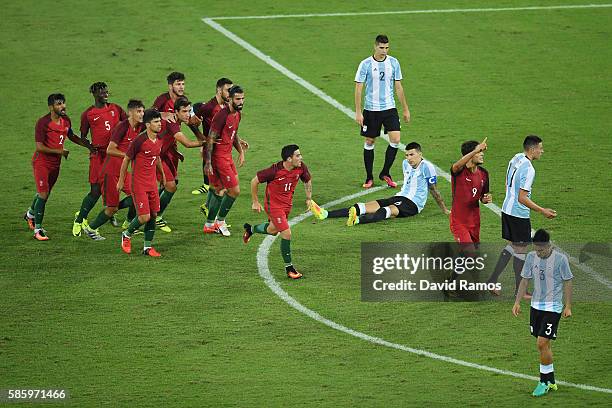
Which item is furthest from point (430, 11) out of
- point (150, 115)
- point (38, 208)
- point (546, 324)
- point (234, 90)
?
point (546, 324)

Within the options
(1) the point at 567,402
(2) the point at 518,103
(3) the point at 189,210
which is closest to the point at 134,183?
(3) the point at 189,210

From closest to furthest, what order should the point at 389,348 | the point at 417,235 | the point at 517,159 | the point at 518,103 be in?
the point at 389,348 < the point at 517,159 < the point at 417,235 < the point at 518,103

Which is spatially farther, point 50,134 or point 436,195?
point 436,195

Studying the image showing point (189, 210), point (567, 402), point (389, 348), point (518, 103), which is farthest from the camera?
point (518, 103)

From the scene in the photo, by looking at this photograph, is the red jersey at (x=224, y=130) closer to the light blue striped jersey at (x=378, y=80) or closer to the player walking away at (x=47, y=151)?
the player walking away at (x=47, y=151)

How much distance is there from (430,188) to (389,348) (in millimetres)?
5274

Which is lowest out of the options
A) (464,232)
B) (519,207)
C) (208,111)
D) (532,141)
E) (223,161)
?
(464,232)

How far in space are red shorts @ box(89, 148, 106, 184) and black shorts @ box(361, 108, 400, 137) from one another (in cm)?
489

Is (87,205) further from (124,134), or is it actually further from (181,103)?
(181,103)

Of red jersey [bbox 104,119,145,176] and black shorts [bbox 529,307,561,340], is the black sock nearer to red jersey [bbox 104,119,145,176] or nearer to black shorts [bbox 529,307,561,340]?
red jersey [bbox 104,119,145,176]

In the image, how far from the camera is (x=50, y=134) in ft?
65.1

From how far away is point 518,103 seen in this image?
27.2m

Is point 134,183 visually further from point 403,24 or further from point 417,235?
point 403,24

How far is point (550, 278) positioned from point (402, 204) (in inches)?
272
